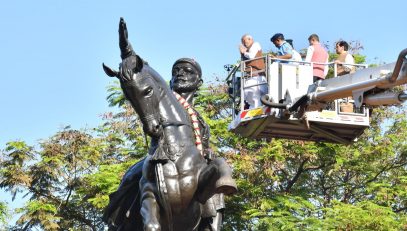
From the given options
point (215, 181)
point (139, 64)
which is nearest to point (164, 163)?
point (215, 181)

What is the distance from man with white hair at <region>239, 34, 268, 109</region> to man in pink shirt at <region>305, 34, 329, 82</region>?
89cm

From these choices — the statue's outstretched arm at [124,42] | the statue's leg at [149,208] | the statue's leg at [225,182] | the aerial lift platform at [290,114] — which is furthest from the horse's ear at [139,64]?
the aerial lift platform at [290,114]

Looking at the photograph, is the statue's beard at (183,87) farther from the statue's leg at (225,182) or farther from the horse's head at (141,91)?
the statue's leg at (225,182)

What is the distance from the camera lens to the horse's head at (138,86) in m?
10.8

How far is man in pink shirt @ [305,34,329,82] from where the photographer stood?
18.1 metres

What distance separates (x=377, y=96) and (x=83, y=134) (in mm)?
18463

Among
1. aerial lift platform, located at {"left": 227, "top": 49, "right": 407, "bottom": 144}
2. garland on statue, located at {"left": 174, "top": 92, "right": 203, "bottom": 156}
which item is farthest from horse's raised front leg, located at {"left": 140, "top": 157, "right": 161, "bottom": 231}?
aerial lift platform, located at {"left": 227, "top": 49, "right": 407, "bottom": 144}

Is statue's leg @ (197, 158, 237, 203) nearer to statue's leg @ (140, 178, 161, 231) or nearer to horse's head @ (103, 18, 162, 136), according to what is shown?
statue's leg @ (140, 178, 161, 231)

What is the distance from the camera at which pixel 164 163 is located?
1068 cm

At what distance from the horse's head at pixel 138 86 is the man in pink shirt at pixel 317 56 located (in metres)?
7.51

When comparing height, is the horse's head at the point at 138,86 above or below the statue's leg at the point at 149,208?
above

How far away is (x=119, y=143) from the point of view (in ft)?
95.7

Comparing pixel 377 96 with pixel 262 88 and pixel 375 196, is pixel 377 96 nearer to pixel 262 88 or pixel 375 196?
pixel 262 88

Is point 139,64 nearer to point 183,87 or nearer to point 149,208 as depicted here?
A: point 183,87
